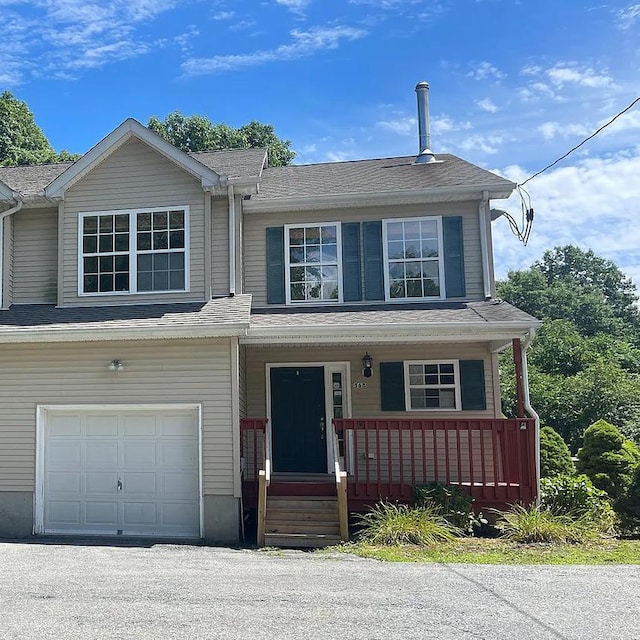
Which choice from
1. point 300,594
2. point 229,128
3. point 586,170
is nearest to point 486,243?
point 586,170

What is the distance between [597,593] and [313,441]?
6.10 metres

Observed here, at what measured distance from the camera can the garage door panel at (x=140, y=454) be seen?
31.5ft

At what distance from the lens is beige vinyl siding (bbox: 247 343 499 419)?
1101 cm

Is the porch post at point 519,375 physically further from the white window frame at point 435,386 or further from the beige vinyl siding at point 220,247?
the beige vinyl siding at point 220,247

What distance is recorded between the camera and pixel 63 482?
31.7 ft

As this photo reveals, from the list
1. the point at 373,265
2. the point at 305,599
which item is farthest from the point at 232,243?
the point at 305,599

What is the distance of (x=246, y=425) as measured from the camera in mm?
9562

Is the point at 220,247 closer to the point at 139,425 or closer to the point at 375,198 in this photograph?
the point at 375,198

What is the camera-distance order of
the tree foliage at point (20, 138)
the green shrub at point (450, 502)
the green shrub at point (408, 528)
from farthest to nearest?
the tree foliage at point (20, 138), the green shrub at point (450, 502), the green shrub at point (408, 528)

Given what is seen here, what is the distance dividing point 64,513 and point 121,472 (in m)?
1.12

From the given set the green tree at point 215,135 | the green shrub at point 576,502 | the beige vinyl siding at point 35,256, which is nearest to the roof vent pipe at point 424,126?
the green shrub at point 576,502

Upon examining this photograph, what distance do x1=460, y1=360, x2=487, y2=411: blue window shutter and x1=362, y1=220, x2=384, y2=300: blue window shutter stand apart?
2019 mm

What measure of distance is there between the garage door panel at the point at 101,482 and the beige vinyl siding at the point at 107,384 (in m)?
0.88

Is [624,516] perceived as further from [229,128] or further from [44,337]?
[229,128]
